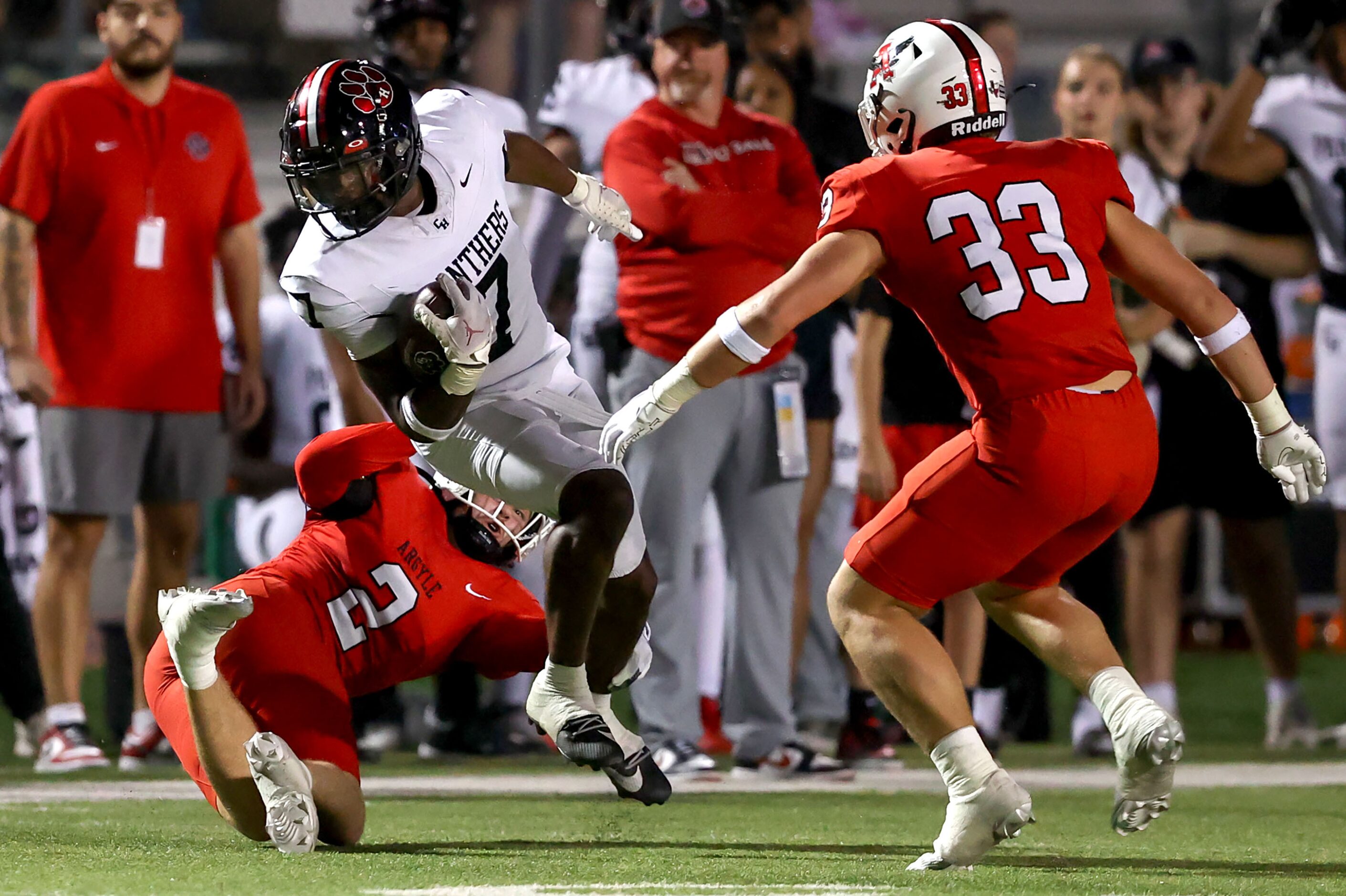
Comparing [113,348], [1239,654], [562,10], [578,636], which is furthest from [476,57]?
[578,636]

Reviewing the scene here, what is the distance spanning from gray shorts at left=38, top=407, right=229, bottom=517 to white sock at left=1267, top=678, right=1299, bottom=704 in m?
3.71

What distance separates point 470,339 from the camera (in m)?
4.19

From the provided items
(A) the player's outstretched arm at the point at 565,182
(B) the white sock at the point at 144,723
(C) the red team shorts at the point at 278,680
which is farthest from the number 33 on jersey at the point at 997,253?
(B) the white sock at the point at 144,723

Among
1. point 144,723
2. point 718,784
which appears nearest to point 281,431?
point 144,723

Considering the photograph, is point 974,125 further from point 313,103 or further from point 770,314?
point 313,103

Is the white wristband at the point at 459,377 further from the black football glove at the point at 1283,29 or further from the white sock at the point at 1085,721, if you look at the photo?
the black football glove at the point at 1283,29

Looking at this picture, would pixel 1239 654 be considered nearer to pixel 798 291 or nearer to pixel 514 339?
pixel 514 339

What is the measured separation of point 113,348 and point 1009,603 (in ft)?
11.1

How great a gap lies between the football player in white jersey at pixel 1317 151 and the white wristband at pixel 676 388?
405cm

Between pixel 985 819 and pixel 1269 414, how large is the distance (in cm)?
103

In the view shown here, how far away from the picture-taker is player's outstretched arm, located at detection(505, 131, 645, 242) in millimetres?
4926

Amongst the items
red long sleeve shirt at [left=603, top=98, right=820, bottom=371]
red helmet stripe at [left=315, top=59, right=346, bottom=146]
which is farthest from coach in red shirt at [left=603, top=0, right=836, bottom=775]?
red helmet stripe at [left=315, top=59, right=346, bottom=146]

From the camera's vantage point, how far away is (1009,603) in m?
4.09

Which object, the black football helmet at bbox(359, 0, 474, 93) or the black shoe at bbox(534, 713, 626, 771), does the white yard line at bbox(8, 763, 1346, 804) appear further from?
the black football helmet at bbox(359, 0, 474, 93)
